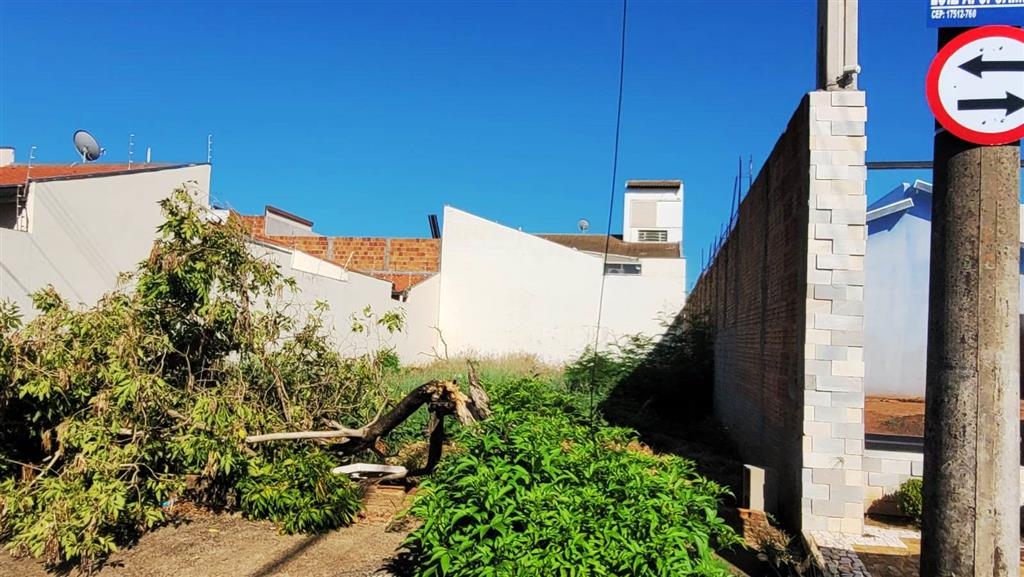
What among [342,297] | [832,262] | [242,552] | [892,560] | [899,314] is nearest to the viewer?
[892,560]

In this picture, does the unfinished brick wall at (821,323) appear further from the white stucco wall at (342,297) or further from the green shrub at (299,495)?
the white stucco wall at (342,297)

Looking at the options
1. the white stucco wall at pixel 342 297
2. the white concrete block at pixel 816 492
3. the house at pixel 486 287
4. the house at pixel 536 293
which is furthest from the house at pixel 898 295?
the house at pixel 536 293

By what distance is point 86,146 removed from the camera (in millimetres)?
11508

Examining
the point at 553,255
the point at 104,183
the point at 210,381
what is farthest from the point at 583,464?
the point at 553,255

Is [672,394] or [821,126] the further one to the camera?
[672,394]

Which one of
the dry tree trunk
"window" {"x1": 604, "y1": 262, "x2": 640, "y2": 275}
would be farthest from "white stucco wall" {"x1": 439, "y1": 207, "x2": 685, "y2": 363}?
the dry tree trunk

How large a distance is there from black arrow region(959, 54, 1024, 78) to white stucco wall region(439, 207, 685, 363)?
64.1 ft

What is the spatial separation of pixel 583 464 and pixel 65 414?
4.90 metres

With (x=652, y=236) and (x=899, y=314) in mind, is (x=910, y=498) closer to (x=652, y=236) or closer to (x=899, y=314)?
(x=899, y=314)

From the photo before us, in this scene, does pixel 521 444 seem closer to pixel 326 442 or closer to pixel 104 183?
pixel 326 442

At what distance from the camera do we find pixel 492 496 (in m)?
3.43

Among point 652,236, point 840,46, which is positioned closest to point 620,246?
point 652,236

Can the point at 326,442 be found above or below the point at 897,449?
below

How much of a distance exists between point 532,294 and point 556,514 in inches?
734
